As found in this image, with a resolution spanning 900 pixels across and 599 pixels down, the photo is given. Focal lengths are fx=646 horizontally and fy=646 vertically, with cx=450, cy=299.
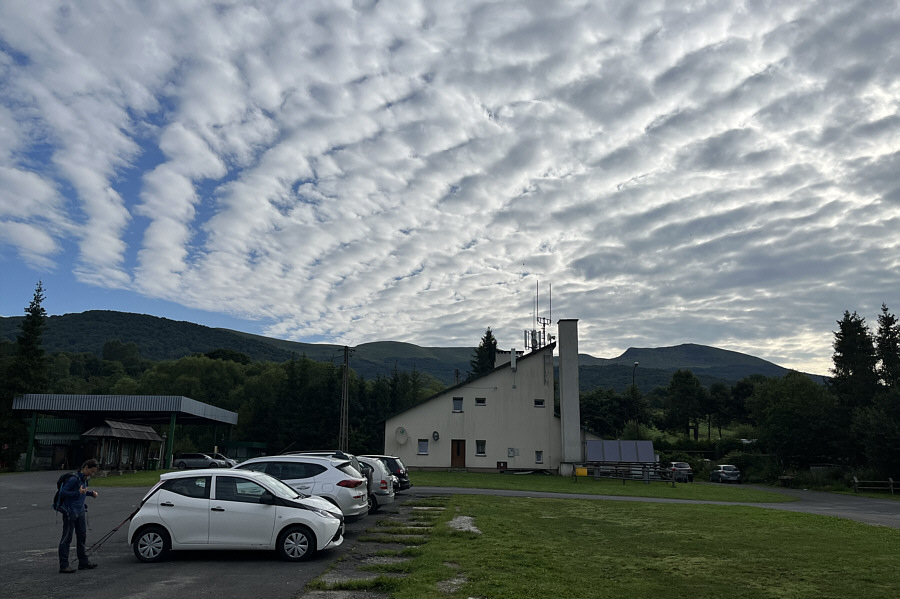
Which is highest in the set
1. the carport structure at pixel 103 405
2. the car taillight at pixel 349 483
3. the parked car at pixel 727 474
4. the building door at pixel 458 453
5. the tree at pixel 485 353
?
the tree at pixel 485 353

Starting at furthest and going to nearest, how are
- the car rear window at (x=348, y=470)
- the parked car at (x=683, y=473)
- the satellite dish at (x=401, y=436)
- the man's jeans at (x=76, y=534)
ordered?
the satellite dish at (x=401, y=436) → the parked car at (x=683, y=473) → the car rear window at (x=348, y=470) → the man's jeans at (x=76, y=534)

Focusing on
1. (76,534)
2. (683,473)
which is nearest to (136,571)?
(76,534)

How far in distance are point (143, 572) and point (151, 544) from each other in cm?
92

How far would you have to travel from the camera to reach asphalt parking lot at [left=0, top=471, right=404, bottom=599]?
8242 millimetres

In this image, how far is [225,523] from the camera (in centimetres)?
1048

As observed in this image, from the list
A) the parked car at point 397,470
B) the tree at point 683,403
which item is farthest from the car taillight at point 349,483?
the tree at point 683,403

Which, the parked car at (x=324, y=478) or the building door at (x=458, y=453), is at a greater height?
the parked car at (x=324, y=478)

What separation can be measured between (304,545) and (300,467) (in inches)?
160

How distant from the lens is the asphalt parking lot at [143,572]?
8.24 metres

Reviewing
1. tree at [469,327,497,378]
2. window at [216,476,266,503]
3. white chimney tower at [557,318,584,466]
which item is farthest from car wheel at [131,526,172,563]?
tree at [469,327,497,378]


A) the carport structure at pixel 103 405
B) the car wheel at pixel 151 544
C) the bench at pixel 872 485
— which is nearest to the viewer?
the car wheel at pixel 151 544

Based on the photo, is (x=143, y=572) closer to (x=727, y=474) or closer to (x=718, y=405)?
(x=727, y=474)

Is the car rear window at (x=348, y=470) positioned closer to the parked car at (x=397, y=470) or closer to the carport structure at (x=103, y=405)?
the parked car at (x=397, y=470)

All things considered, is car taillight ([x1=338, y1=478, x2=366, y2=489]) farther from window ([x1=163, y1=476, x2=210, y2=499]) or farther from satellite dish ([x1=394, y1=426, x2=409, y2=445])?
satellite dish ([x1=394, y1=426, x2=409, y2=445])
